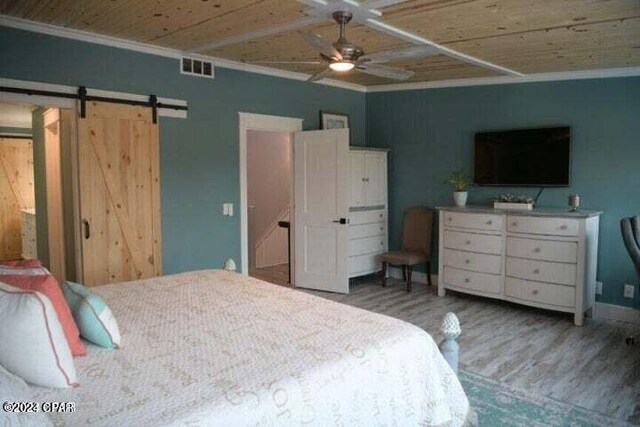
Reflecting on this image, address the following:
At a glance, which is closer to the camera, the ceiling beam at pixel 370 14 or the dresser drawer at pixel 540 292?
the ceiling beam at pixel 370 14

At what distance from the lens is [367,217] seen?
19.1 ft

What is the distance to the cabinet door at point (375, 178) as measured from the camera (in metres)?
5.82

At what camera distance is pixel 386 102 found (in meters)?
6.26

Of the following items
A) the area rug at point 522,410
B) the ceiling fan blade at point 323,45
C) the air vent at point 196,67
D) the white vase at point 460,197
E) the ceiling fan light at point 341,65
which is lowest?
the area rug at point 522,410

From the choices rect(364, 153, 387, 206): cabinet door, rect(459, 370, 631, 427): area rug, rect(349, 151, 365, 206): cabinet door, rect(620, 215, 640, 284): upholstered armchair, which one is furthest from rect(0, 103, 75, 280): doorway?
rect(620, 215, 640, 284): upholstered armchair

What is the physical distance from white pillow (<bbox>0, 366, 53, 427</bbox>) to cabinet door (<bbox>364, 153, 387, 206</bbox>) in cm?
469

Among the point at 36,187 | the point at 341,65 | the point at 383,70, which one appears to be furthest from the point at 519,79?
the point at 36,187

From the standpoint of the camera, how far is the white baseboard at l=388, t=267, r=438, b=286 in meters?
5.94

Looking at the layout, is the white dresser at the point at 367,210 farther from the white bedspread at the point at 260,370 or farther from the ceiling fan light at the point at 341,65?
the white bedspread at the point at 260,370

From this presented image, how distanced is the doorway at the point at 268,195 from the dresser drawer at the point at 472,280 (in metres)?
2.91

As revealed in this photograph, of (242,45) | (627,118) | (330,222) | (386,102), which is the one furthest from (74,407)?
(386,102)

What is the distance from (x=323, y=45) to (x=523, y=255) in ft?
10.1

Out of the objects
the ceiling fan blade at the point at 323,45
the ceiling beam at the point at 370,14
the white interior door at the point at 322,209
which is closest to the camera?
the ceiling fan blade at the point at 323,45

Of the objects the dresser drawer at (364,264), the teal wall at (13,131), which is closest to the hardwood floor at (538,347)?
the dresser drawer at (364,264)
